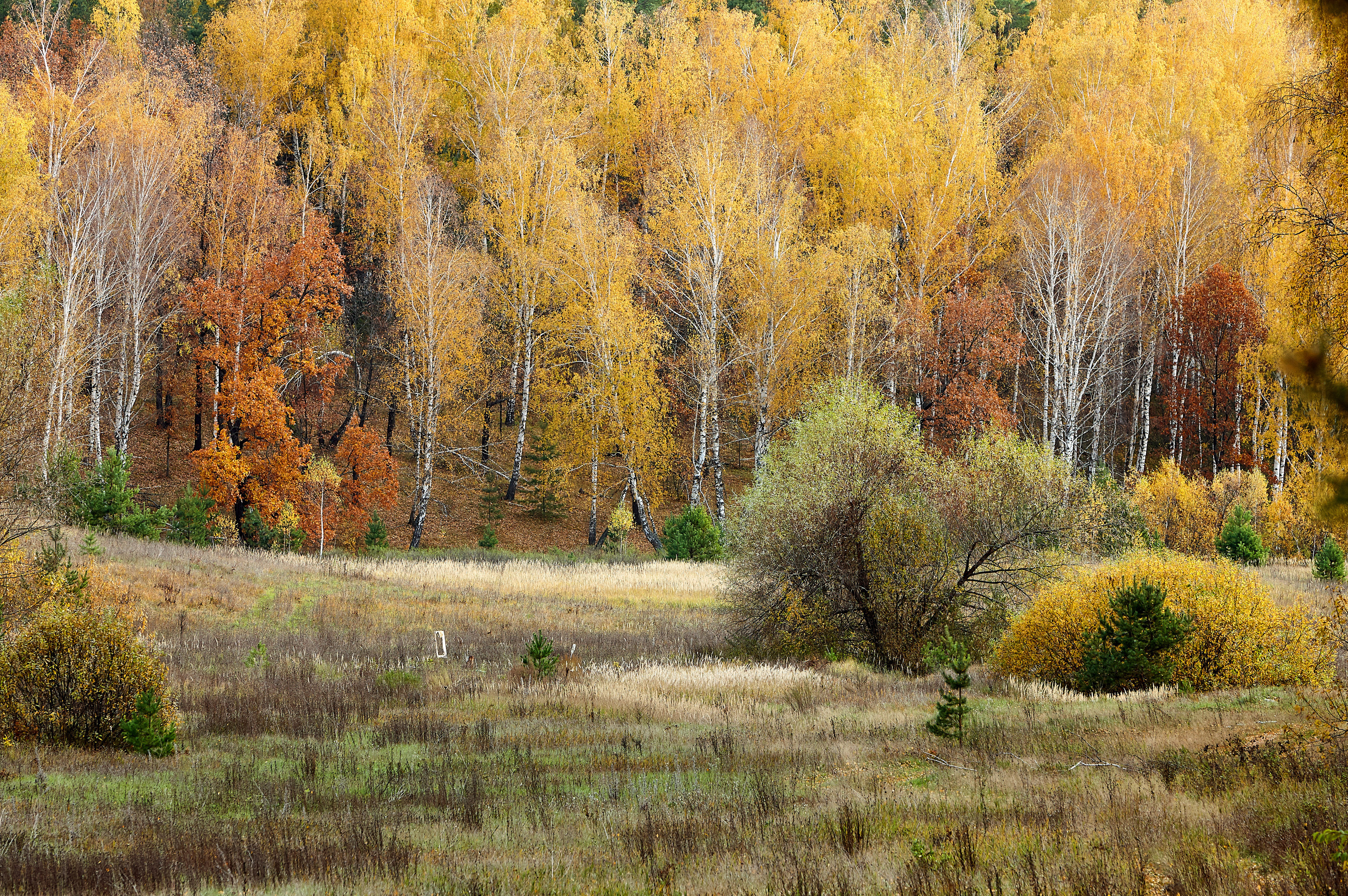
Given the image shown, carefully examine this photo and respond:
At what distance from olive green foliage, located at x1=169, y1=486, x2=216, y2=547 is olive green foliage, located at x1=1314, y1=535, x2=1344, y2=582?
2908 centimetres

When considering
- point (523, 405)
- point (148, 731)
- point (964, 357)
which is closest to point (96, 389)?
point (523, 405)

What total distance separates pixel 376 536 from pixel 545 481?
310 inches

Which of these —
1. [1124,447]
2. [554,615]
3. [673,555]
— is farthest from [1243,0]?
[554,615]

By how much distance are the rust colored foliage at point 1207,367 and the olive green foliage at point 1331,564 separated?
10317 millimetres

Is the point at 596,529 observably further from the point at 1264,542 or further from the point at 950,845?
the point at 950,845

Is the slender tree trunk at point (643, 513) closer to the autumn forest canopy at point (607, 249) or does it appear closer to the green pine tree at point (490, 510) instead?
the autumn forest canopy at point (607, 249)

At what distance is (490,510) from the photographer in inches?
1398

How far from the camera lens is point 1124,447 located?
43969 millimetres

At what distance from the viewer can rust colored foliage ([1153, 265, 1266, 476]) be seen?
113ft

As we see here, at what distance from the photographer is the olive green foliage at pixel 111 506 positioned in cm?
2298

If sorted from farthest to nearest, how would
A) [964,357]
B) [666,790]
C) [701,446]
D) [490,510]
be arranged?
[964,357], [490,510], [701,446], [666,790]

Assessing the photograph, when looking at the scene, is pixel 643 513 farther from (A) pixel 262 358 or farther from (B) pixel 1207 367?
(B) pixel 1207 367

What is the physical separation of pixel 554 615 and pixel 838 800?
49.6ft

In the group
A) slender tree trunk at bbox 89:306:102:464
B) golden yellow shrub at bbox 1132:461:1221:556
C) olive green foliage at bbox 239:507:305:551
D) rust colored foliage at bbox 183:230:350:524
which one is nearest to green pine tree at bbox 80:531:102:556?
olive green foliage at bbox 239:507:305:551
